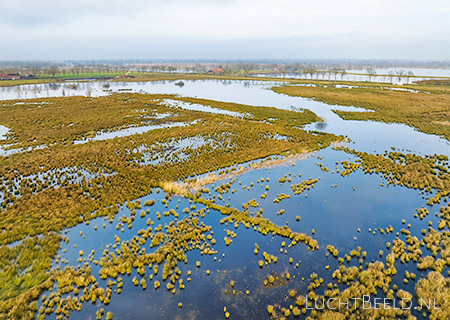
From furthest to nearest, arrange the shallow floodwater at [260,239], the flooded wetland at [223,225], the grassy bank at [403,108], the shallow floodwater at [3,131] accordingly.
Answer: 1. the grassy bank at [403,108]
2. the shallow floodwater at [3,131]
3. the flooded wetland at [223,225]
4. the shallow floodwater at [260,239]

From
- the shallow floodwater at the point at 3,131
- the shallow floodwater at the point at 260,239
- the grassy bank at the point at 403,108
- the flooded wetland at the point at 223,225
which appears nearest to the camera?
the shallow floodwater at the point at 260,239

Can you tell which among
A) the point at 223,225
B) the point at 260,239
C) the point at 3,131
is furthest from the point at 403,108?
the point at 3,131

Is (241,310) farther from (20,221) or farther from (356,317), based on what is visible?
(20,221)

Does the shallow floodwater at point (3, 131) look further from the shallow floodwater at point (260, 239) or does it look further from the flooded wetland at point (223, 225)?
the shallow floodwater at point (260, 239)

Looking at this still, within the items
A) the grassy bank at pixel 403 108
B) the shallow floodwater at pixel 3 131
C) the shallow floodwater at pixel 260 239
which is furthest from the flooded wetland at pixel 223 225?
the grassy bank at pixel 403 108

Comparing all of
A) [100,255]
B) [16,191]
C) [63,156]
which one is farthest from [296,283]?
[63,156]

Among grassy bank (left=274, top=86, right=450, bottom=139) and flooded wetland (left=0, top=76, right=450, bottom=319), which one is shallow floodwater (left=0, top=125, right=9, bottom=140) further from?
grassy bank (left=274, top=86, right=450, bottom=139)

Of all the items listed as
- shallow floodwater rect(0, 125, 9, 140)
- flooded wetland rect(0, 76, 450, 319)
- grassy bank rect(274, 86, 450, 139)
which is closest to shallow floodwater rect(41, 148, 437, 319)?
flooded wetland rect(0, 76, 450, 319)

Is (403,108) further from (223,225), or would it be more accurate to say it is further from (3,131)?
(3,131)
